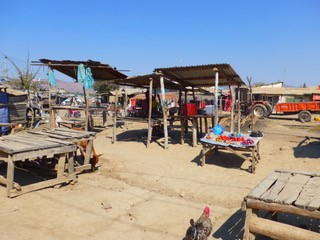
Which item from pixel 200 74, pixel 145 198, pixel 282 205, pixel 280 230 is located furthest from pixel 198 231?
pixel 200 74

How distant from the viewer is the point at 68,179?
21.4 ft

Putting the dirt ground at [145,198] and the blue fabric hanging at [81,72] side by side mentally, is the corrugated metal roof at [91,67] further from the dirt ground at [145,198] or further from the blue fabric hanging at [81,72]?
the dirt ground at [145,198]

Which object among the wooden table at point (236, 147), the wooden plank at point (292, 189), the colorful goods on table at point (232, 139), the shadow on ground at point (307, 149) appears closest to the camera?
the wooden plank at point (292, 189)

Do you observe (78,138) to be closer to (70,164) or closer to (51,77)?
(70,164)

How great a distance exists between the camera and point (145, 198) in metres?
6.01

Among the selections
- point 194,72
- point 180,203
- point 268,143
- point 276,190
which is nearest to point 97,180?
point 180,203

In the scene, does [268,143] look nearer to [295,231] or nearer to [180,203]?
[180,203]

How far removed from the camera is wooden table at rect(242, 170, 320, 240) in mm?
3291

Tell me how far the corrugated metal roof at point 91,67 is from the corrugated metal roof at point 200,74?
2552 mm

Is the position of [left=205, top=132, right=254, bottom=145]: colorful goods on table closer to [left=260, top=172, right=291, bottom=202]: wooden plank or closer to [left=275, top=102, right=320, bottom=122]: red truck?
[left=260, top=172, right=291, bottom=202]: wooden plank

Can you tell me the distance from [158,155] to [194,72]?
3193mm

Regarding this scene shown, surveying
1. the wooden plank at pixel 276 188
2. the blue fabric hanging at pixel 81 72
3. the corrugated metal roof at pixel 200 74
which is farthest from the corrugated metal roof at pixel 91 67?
the wooden plank at pixel 276 188

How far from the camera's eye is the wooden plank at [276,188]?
11.5 feet

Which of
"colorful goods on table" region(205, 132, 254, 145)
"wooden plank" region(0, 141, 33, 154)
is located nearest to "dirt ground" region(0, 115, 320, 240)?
"colorful goods on table" region(205, 132, 254, 145)
